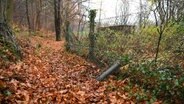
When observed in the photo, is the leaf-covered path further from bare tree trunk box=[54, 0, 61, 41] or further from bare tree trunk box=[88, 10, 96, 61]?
bare tree trunk box=[54, 0, 61, 41]

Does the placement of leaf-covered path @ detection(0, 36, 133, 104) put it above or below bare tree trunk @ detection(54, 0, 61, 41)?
below

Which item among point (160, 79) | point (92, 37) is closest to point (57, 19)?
point (92, 37)

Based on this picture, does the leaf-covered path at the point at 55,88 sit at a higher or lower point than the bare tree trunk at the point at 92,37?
lower

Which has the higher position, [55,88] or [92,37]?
[92,37]

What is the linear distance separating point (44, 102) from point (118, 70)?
366 cm

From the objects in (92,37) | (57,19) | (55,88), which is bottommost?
(55,88)

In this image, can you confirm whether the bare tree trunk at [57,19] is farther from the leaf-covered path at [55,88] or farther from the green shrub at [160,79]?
the green shrub at [160,79]

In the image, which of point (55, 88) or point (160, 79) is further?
point (160, 79)

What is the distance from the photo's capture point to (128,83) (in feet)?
27.3

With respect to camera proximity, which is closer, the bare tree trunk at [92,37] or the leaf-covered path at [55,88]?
the leaf-covered path at [55,88]

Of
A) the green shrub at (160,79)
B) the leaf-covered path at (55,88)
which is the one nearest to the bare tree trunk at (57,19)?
the leaf-covered path at (55,88)

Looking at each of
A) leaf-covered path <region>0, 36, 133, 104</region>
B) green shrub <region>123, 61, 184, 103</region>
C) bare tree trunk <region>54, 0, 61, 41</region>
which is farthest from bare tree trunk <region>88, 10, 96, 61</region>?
bare tree trunk <region>54, 0, 61, 41</region>

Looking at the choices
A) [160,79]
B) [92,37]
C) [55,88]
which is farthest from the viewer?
[92,37]

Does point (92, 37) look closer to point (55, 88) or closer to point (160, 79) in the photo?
point (160, 79)
